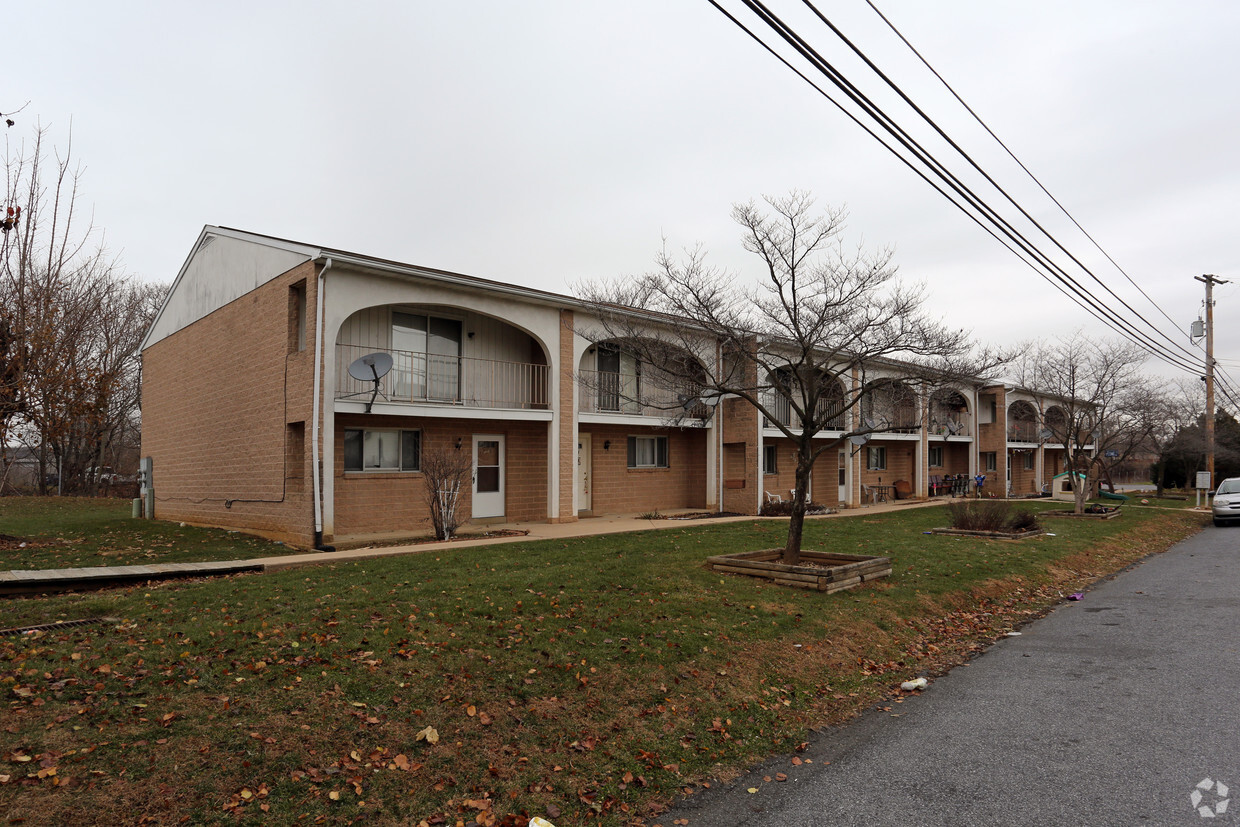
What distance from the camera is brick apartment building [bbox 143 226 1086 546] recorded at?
14078 mm

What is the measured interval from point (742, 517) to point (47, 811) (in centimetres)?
1724

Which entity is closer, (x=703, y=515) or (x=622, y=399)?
(x=622, y=399)

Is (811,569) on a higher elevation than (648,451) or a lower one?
lower

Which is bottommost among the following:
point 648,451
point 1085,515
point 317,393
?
point 1085,515

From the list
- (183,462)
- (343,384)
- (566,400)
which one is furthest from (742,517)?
(183,462)

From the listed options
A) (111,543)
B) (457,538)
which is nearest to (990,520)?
(457,538)

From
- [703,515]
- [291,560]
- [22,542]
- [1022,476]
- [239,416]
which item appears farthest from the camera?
[1022,476]

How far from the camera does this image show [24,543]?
1308 centimetres

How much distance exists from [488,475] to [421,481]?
179 cm

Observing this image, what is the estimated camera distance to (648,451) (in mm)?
21281

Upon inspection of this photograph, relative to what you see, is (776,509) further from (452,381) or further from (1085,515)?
(452,381)

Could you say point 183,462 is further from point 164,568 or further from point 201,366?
point 164,568

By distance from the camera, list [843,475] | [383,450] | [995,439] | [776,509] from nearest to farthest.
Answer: [383,450] < [776,509] < [843,475] < [995,439]

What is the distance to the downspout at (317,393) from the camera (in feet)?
43.4
